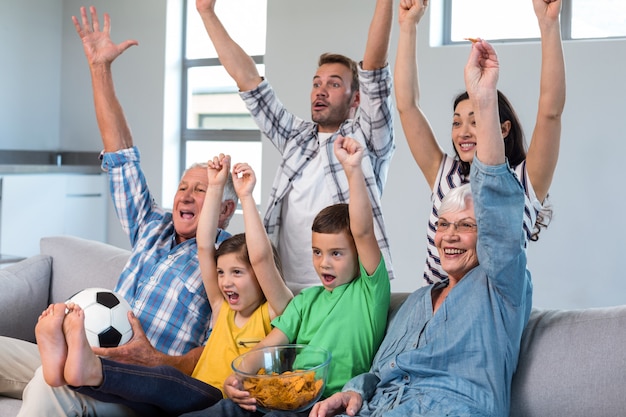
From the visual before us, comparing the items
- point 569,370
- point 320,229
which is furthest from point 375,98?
point 569,370

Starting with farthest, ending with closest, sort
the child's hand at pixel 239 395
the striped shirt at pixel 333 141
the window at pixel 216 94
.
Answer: the window at pixel 216 94 → the striped shirt at pixel 333 141 → the child's hand at pixel 239 395

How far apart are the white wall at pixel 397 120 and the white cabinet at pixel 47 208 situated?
0.70ft

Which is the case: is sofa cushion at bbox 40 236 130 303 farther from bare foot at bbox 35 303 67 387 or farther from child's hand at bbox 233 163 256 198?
bare foot at bbox 35 303 67 387

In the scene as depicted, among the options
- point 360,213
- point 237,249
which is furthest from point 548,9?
point 237,249

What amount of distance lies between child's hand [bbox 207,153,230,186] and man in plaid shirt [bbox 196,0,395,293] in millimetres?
398

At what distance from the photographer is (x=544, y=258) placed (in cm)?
424

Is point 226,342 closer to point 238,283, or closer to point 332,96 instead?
point 238,283

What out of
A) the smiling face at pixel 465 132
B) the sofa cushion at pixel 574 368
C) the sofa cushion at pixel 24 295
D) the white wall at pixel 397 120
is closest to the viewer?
the sofa cushion at pixel 574 368

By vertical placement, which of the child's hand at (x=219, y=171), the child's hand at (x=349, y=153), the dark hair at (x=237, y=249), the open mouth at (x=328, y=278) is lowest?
the open mouth at (x=328, y=278)

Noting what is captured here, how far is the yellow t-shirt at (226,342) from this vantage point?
2.18m

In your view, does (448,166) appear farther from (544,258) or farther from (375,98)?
(544,258)

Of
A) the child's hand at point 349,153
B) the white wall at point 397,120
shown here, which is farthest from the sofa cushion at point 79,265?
the white wall at point 397,120

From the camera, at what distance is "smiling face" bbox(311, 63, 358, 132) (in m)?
2.69

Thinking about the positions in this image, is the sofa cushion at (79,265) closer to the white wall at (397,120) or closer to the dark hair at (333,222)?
the dark hair at (333,222)
